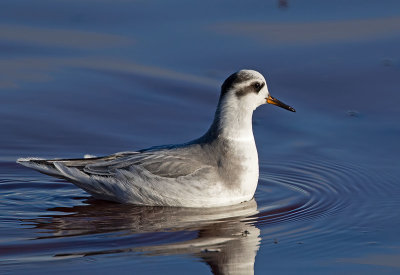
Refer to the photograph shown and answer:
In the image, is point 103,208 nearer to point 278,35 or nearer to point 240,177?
point 240,177

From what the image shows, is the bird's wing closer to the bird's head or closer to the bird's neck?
the bird's neck

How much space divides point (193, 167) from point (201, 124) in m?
2.23

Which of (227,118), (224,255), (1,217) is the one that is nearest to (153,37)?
(227,118)

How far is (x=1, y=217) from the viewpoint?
9164 millimetres

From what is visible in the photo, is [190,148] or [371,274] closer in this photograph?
[371,274]

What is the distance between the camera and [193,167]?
381 inches

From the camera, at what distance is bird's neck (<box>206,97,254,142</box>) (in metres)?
9.88

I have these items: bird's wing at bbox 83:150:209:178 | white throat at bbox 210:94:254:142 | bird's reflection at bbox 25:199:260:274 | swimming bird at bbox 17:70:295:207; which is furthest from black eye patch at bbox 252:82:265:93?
bird's reflection at bbox 25:199:260:274

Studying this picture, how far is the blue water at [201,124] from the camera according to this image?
27.1 feet

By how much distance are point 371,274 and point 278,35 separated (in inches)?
259

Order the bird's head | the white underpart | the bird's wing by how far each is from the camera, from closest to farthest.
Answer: the white underpart
the bird's wing
the bird's head

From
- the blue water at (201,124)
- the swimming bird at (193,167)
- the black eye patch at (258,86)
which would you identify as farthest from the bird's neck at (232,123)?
the blue water at (201,124)

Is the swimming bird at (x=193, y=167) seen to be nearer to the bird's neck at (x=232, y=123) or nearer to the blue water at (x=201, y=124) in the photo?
the bird's neck at (x=232, y=123)

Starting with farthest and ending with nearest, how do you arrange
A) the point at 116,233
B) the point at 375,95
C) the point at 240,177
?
1. the point at 375,95
2. the point at 240,177
3. the point at 116,233
